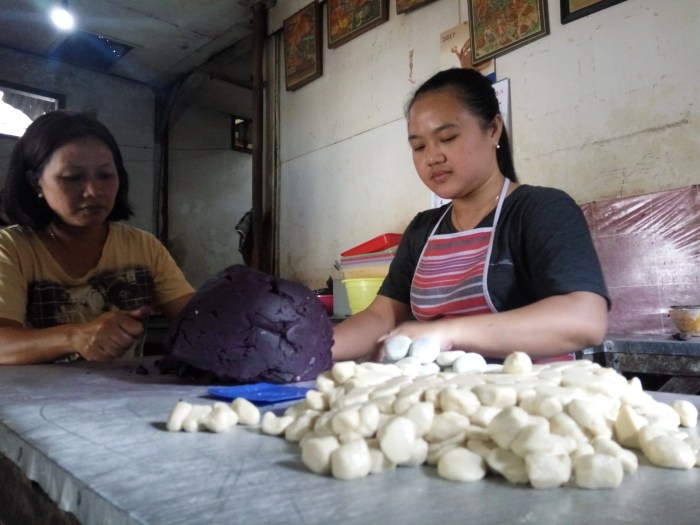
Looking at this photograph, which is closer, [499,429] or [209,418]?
[499,429]

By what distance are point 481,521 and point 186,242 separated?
5.66 meters

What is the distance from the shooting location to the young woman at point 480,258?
3.74ft

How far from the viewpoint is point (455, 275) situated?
4.75ft

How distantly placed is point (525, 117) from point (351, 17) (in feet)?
5.26

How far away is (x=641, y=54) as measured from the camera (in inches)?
85.9

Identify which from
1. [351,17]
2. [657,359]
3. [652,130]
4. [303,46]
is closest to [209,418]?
[657,359]

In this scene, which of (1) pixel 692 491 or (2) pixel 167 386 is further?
(2) pixel 167 386

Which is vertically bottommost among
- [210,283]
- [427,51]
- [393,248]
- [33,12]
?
[210,283]

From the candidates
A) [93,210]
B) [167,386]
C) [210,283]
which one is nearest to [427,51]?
[93,210]

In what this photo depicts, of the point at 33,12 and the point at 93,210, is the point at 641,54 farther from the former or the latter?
the point at 33,12

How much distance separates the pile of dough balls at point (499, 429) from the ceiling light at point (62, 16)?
442cm

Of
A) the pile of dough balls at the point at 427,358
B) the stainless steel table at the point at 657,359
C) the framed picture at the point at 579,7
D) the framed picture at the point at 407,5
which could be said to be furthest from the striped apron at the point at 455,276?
the framed picture at the point at 407,5

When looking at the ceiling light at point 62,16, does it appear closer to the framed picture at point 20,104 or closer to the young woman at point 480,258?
the framed picture at point 20,104

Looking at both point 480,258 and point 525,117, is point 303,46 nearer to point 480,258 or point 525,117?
point 525,117
